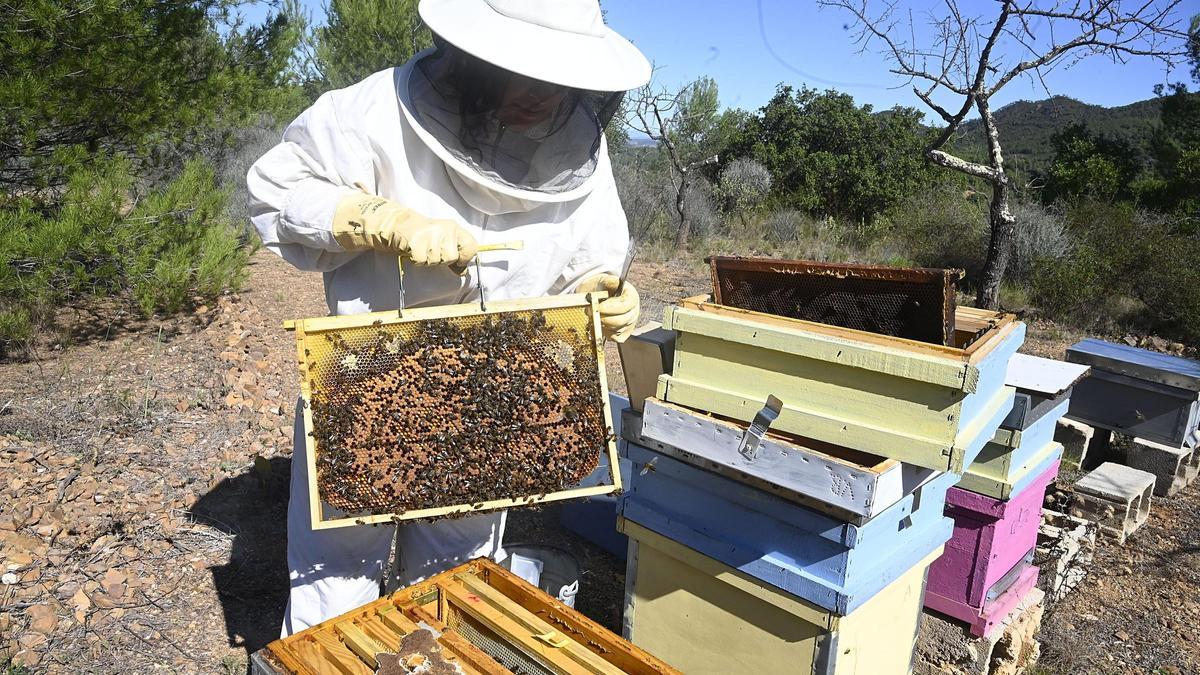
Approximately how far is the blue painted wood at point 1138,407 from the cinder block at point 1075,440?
70mm

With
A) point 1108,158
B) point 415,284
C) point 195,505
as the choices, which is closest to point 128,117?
point 195,505

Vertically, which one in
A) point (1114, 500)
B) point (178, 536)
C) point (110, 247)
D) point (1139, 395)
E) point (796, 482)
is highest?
point (110, 247)

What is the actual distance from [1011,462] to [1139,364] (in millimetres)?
3194

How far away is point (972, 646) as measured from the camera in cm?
298

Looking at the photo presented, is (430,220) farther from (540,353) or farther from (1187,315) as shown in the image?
(1187,315)

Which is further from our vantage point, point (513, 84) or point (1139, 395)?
point (1139, 395)

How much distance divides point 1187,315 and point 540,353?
9.84 metres

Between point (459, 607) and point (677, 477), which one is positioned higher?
point (677, 477)

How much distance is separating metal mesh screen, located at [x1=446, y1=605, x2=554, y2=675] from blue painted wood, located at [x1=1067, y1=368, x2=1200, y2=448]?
4.96m

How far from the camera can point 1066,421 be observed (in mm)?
5680

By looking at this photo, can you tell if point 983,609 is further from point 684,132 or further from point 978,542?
point 684,132

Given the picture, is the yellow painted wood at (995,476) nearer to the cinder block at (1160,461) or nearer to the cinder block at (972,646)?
the cinder block at (972,646)

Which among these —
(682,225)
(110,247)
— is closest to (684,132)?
(682,225)

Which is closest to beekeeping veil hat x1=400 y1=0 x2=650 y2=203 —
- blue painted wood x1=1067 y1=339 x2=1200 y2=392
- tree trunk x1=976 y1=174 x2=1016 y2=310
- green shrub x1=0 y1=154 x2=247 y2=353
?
green shrub x1=0 y1=154 x2=247 y2=353
